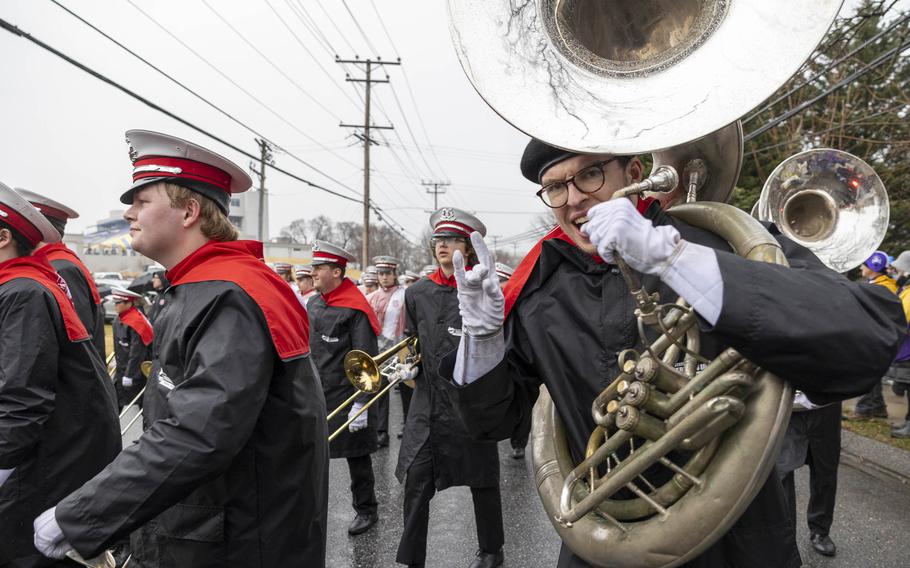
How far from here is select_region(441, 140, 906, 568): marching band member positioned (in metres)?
1.22

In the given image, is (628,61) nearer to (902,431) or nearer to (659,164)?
(659,164)

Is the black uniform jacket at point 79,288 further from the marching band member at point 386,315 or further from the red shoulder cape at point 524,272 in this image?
the red shoulder cape at point 524,272

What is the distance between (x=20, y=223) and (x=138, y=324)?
4.75m

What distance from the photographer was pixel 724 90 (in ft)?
4.50

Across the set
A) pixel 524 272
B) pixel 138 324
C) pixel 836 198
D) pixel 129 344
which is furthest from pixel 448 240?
pixel 129 344

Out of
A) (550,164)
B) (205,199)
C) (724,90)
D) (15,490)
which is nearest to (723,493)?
(724,90)

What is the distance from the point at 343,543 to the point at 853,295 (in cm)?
391

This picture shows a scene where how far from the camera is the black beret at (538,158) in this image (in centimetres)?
179

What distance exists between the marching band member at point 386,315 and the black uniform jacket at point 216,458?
356 cm

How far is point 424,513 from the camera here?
3.70 meters

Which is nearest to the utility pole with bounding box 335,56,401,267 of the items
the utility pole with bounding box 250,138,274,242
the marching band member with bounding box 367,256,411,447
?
the utility pole with bounding box 250,138,274,242

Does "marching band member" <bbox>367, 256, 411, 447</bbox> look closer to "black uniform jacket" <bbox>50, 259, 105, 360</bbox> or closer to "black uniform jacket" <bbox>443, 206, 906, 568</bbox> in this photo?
"black uniform jacket" <bbox>50, 259, 105, 360</bbox>

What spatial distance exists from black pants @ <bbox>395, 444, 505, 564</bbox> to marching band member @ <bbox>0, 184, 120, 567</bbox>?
1.70 metres

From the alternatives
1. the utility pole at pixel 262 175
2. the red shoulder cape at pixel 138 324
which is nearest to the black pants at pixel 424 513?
the red shoulder cape at pixel 138 324
